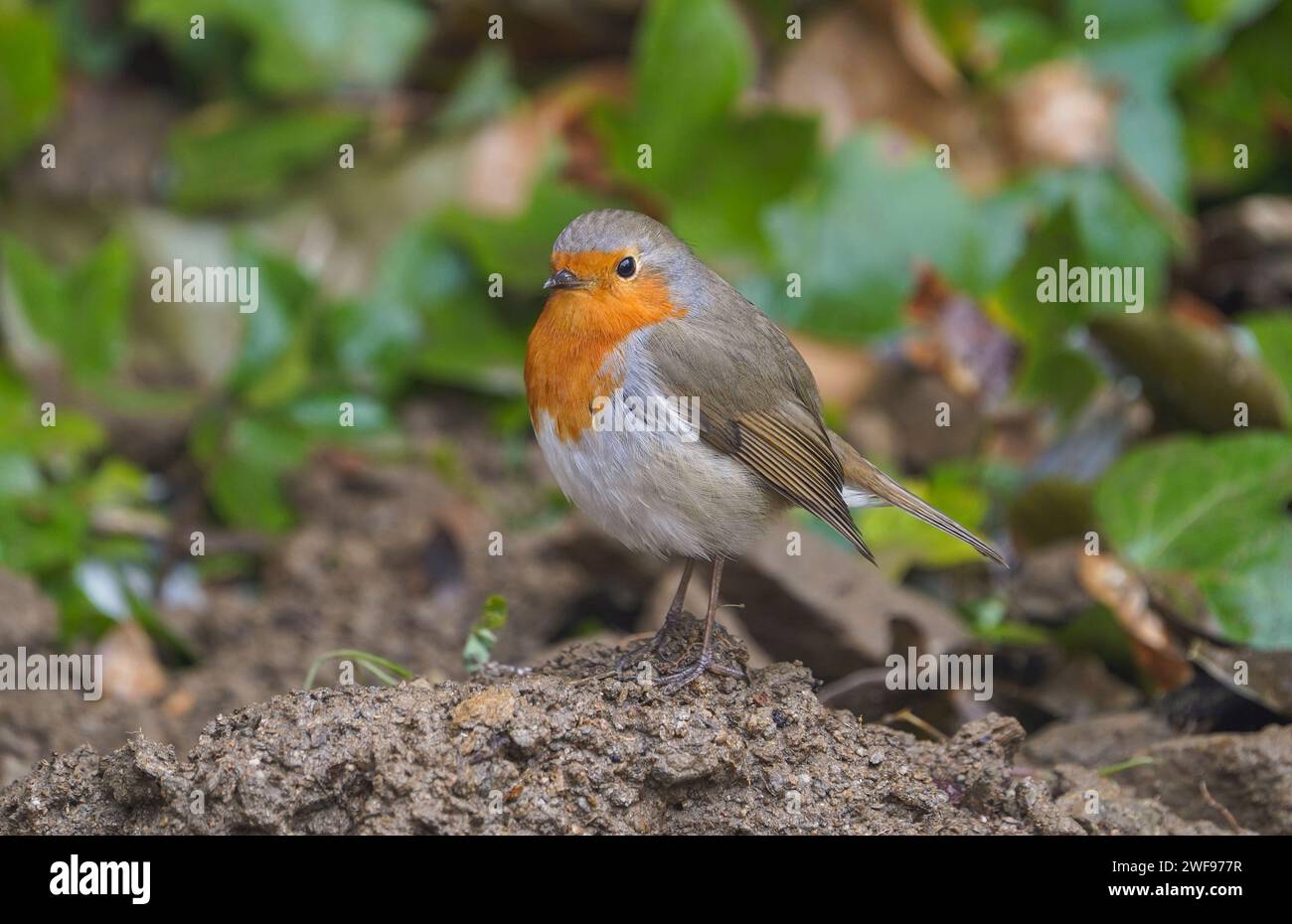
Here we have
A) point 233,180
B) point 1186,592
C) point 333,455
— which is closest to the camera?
point 1186,592

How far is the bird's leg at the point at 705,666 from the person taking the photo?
3.22 metres

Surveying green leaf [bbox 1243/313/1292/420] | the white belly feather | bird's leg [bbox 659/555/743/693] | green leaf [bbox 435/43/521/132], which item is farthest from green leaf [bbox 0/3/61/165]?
green leaf [bbox 1243/313/1292/420]

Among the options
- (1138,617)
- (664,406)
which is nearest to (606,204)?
(1138,617)

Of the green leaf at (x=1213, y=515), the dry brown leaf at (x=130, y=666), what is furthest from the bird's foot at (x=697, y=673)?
the dry brown leaf at (x=130, y=666)

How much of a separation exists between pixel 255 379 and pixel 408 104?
1.84 m

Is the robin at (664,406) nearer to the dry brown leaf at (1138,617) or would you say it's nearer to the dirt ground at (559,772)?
the dirt ground at (559,772)

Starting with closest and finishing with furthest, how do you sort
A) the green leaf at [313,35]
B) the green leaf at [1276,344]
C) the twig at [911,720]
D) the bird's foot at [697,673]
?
the bird's foot at [697,673], the twig at [911,720], the green leaf at [1276,344], the green leaf at [313,35]

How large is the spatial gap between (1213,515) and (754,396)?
6.03ft

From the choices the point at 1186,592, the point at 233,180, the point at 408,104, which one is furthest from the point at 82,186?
the point at 1186,592

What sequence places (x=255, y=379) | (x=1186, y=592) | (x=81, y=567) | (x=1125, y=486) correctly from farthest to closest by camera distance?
1. (x=255, y=379)
2. (x=81, y=567)
3. (x=1125, y=486)
4. (x=1186, y=592)

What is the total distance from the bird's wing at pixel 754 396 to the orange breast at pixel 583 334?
0.26 feet

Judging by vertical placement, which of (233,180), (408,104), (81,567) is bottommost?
(81,567)

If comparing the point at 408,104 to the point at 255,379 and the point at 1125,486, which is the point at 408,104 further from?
the point at 1125,486

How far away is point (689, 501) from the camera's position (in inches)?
135
